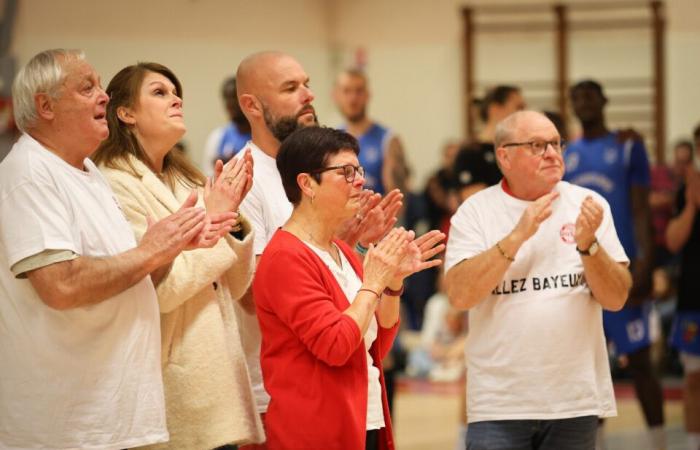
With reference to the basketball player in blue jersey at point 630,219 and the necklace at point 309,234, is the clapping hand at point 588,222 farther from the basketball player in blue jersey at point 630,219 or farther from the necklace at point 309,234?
the basketball player in blue jersey at point 630,219

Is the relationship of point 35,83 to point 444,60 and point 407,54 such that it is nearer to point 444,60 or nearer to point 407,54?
point 407,54

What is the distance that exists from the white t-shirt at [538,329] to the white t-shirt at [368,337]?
640 mm

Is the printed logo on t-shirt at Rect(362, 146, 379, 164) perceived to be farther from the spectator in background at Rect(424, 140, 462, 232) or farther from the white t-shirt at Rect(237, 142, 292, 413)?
the spectator in background at Rect(424, 140, 462, 232)

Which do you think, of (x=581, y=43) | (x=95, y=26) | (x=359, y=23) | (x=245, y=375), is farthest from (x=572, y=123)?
(x=245, y=375)

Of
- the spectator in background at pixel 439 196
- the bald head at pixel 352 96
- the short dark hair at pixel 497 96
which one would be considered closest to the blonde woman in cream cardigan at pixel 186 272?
the short dark hair at pixel 497 96

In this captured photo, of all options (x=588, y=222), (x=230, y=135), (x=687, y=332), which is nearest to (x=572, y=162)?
(x=687, y=332)

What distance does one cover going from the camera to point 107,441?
3.16m

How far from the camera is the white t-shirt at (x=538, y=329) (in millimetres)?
4020

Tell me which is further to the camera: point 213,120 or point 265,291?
point 213,120

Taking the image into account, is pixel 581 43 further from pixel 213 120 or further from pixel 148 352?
pixel 148 352

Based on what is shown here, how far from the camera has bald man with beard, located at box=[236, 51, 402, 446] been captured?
3.95 metres

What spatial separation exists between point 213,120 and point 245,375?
7193mm

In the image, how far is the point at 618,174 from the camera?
6.11m

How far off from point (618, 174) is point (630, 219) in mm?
254
